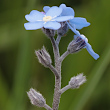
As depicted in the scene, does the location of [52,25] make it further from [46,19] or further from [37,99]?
[37,99]

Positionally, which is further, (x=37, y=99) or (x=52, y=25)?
(x=37, y=99)

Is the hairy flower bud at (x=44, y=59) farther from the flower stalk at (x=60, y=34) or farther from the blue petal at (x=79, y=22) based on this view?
the blue petal at (x=79, y=22)

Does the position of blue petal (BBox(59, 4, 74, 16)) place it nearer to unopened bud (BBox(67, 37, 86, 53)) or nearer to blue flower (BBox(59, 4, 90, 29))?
blue flower (BBox(59, 4, 90, 29))

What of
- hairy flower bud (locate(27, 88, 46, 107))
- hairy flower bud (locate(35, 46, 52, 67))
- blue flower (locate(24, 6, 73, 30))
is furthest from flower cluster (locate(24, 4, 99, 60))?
hairy flower bud (locate(27, 88, 46, 107))

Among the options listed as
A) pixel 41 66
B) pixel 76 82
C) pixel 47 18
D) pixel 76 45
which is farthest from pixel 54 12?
pixel 41 66

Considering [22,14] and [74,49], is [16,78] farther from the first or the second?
[74,49]
